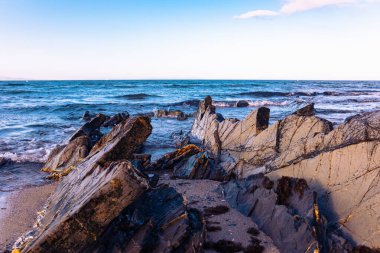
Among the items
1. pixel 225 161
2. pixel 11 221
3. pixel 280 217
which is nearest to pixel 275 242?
pixel 280 217

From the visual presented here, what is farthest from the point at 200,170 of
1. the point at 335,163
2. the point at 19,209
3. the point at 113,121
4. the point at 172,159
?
the point at 113,121

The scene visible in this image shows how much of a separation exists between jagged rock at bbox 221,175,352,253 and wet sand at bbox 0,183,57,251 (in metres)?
3.90

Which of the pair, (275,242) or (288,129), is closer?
(275,242)

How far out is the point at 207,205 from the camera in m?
6.90

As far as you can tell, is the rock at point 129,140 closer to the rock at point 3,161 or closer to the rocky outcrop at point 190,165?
the rocky outcrop at point 190,165

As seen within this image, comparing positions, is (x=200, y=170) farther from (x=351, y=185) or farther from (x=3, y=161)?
(x=3, y=161)

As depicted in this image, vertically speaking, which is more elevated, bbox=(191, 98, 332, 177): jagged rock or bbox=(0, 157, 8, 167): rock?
bbox=(191, 98, 332, 177): jagged rock

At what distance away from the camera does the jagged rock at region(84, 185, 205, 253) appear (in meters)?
4.20

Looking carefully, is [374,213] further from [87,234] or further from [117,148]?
[117,148]

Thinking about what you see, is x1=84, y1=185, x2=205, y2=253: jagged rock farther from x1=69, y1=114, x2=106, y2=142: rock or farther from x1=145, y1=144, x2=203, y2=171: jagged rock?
x1=69, y1=114, x2=106, y2=142: rock

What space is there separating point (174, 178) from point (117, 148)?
3.09 m

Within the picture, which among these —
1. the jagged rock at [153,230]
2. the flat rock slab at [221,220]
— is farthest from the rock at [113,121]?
the jagged rock at [153,230]

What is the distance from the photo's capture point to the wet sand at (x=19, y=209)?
19.4ft

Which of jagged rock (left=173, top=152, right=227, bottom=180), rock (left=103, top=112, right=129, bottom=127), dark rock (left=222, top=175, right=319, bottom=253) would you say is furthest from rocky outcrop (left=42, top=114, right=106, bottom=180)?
rock (left=103, top=112, right=129, bottom=127)
